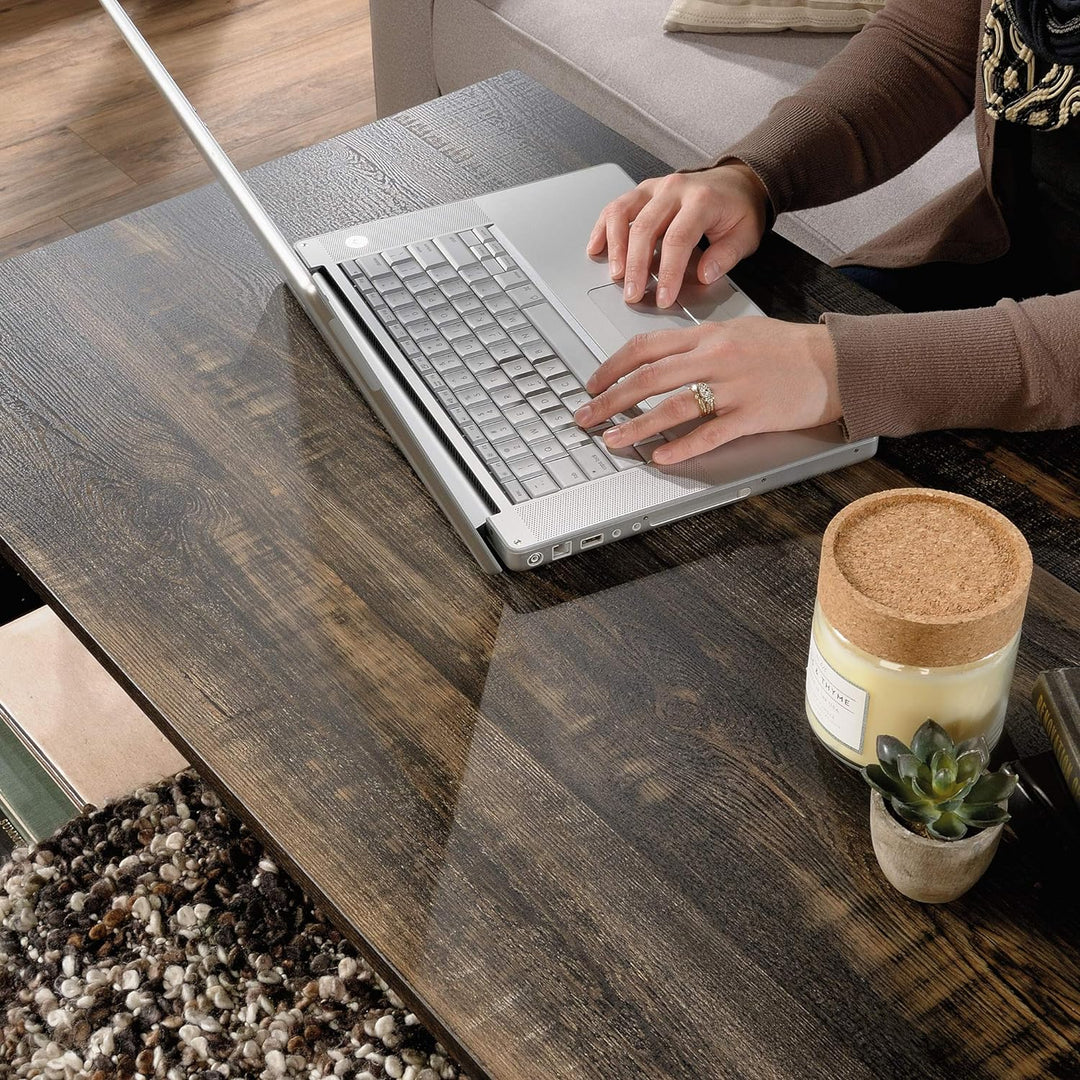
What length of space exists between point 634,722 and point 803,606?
15 cm

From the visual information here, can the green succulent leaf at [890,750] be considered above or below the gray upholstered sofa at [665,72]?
above

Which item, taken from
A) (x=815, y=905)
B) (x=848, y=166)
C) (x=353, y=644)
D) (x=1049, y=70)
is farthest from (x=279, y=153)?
(x=815, y=905)

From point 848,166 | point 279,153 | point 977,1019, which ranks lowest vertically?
point 279,153

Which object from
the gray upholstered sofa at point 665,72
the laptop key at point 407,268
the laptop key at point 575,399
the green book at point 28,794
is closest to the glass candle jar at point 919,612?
the laptop key at point 575,399

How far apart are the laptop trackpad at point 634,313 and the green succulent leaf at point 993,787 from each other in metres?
0.50

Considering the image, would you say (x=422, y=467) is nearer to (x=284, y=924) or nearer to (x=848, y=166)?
(x=284, y=924)

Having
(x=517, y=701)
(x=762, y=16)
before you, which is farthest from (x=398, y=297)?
(x=762, y=16)

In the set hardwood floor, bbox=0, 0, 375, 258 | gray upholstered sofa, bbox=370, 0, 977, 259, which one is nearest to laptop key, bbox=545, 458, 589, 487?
gray upholstered sofa, bbox=370, 0, 977, 259

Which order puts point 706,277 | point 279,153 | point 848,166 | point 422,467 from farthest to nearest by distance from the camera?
point 279,153 → point 848,166 → point 706,277 → point 422,467

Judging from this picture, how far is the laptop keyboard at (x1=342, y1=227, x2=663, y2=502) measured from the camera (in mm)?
858

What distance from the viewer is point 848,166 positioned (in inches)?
47.4

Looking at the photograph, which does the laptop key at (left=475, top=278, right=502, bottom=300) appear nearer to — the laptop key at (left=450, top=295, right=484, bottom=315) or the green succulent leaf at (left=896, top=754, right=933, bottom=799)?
the laptop key at (left=450, top=295, right=484, bottom=315)

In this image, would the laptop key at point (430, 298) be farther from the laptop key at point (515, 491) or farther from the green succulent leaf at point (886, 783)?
the green succulent leaf at point (886, 783)

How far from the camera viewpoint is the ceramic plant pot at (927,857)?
596 mm
